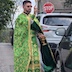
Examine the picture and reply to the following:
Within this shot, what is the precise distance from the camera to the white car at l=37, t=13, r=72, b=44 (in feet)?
40.4

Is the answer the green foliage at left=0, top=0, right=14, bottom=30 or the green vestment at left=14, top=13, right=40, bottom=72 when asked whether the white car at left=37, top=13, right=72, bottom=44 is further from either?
→ the green foliage at left=0, top=0, right=14, bottom=30

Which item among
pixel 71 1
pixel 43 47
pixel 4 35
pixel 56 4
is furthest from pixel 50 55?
pixel 56 4

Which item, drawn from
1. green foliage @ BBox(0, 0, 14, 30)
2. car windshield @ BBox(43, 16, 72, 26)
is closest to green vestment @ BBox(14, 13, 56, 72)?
car windshield @ BBox(43, 16, 72, 26)

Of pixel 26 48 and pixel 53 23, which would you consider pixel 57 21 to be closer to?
pixel 53 23

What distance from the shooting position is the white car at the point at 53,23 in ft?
40.4

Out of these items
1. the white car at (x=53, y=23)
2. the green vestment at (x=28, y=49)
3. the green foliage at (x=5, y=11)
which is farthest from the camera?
the green foliage at (x=5, y=11)

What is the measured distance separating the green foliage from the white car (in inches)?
511

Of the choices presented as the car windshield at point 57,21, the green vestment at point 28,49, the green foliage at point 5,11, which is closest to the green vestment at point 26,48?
the green vestment at point 28,49

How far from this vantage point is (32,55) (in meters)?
5.91

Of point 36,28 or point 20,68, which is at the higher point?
point 36,28

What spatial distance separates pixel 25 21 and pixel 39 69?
2.74 ft

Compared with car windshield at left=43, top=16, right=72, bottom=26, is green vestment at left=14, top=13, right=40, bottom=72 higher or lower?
higher

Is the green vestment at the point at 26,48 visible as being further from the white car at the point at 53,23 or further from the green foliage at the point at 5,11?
the green foliage at the point at 5,11

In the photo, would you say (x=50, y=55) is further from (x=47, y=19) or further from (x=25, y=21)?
(x=47, y=19)
